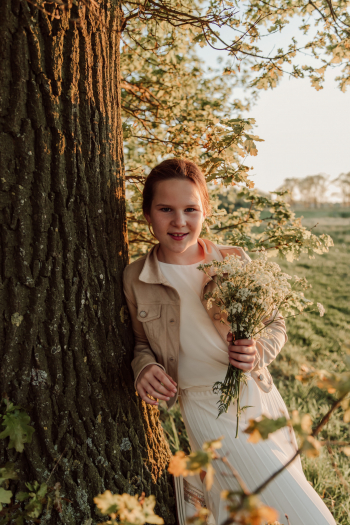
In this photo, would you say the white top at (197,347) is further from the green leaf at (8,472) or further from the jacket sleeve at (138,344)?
the green leaf at (8,472)

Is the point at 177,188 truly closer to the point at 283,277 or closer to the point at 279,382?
the point at 283,277

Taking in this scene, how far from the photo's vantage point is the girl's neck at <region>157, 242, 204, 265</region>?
2.22 meters

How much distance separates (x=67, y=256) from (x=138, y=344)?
0.72 meters

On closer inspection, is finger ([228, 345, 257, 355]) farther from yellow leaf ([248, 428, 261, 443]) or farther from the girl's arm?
yellow leaf ([248, 428, 261, 443])

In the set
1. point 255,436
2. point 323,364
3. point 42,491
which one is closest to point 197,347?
point 42,491

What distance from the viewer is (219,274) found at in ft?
5.78

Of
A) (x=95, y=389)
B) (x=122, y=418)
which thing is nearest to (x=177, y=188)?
(x=95, y=389)

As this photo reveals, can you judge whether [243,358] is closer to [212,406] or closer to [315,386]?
[212,406]

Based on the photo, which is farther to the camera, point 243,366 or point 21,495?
point 243,366

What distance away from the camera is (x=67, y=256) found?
174 cm

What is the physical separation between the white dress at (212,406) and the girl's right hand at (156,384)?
22 cm

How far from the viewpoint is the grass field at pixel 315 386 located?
Answer: 107 inches

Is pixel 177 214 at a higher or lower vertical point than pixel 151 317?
higher

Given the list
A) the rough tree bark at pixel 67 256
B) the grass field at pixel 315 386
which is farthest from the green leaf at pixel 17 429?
the grass field at pixel 315 386
